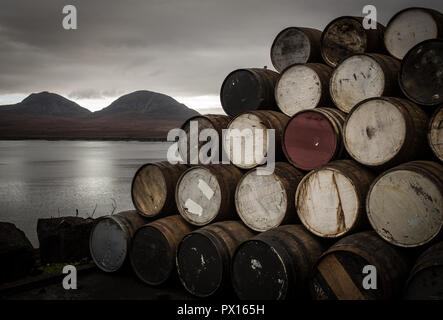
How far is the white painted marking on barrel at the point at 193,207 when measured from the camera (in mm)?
4926

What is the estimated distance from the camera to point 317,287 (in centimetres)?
377

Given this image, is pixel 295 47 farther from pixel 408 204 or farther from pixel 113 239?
pixel 113 239

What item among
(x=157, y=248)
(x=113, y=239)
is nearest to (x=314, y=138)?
(x=157, y=248)

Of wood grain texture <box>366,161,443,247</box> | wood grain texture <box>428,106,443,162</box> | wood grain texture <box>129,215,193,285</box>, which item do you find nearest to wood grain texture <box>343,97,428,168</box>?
wood grain texture <box>428,106,443,162</box>

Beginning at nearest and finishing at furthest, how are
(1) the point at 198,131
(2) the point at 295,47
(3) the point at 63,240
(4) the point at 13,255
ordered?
(4) the point at 13,255 < (1) the point at 198,131 < (3) the point at 63,240 < (2) the point at 295,47

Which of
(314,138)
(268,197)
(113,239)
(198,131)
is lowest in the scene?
(113,239)

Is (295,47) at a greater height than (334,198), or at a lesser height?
greater

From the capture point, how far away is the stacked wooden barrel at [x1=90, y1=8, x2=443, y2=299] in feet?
11.8

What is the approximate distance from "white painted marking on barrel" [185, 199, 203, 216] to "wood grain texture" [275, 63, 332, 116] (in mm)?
1612

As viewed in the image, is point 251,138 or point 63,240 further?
point 63,240

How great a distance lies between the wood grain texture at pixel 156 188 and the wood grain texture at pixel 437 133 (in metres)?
2.93

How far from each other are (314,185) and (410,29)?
228 centimetres

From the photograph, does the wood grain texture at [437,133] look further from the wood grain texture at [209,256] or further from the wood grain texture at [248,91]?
the wood grain texture at [248,91]

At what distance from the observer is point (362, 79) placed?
15.1 ft
